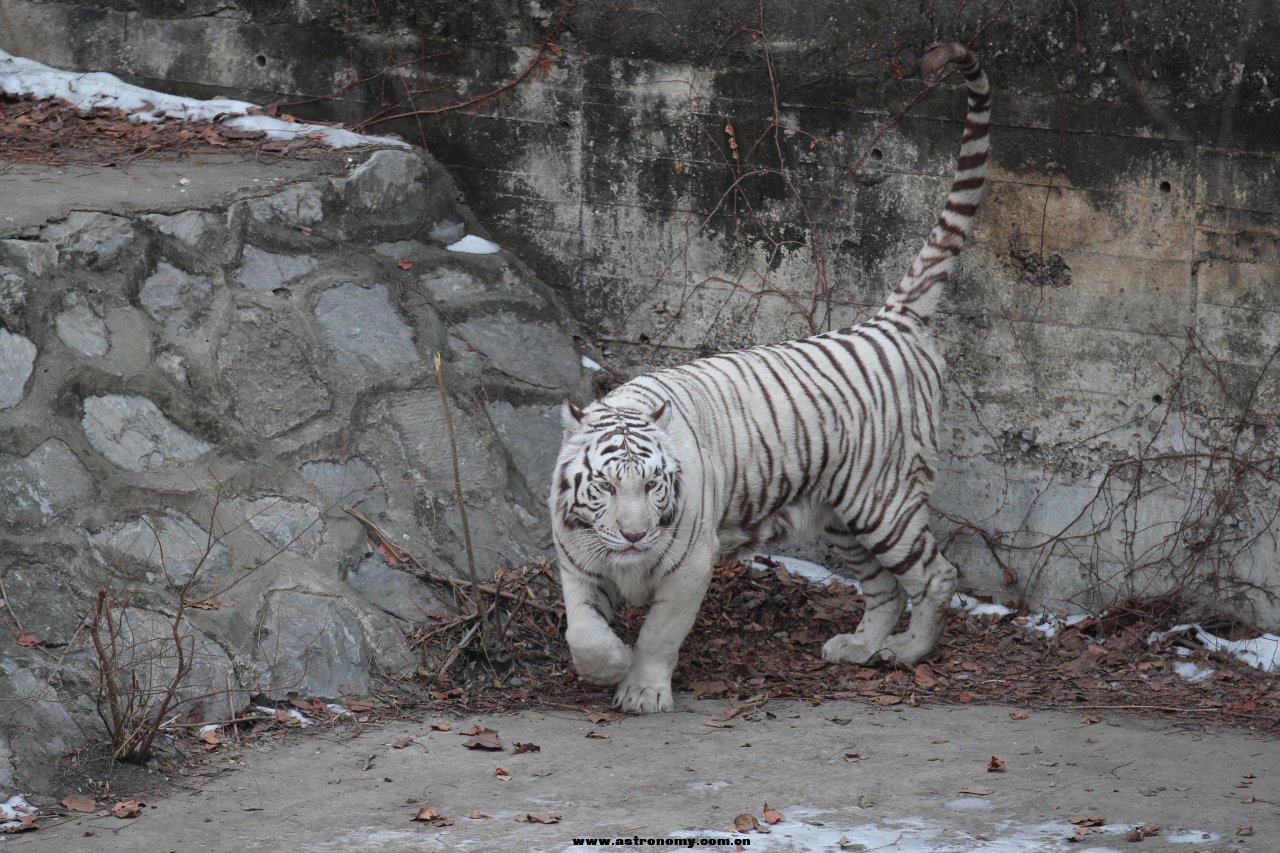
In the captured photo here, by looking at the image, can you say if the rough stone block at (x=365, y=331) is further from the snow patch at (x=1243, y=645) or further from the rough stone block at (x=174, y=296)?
the snow patch at (x=1243, y=645)

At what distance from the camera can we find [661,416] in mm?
4836

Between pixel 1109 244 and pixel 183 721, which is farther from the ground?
pixel 1109 244

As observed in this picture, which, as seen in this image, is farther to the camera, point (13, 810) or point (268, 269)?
point (268, 269)

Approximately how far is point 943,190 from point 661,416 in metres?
2.07

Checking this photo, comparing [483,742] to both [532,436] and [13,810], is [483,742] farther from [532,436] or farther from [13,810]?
[532,436]

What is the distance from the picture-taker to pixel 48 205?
5.54 meters

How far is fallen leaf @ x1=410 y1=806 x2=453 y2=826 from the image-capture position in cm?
378

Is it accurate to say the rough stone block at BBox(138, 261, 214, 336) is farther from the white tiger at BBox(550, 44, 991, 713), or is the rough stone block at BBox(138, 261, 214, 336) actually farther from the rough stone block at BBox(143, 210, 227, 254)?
the white tiger at BBox(550, 44, 991, 713)

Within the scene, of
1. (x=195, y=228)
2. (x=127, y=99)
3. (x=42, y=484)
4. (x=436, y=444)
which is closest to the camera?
(x=42, y=484)

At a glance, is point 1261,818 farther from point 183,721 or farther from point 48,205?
point 48,205

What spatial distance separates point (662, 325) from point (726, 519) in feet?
4.86

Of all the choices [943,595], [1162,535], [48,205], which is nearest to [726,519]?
[943,595]

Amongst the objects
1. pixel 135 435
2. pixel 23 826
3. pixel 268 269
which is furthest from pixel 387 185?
pixel 23 826

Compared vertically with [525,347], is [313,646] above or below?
below
